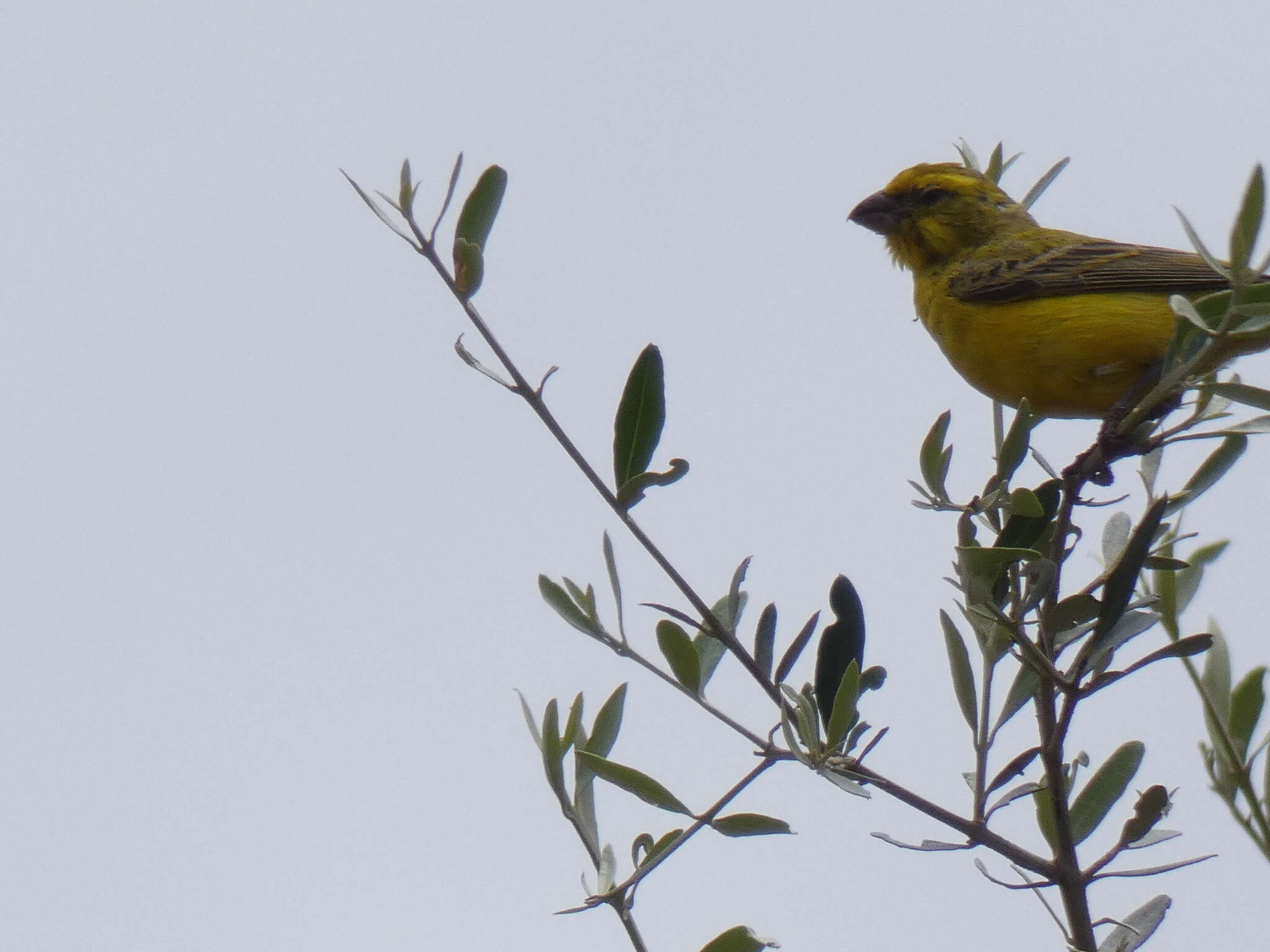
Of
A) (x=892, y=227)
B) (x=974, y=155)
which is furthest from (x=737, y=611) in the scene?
(x=892, y=227)

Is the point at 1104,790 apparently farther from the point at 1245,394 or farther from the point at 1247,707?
the point at 1245,394

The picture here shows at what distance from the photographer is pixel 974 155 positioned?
10.2 ft

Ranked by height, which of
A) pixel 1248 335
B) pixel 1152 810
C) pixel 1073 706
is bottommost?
pixel 1152 810

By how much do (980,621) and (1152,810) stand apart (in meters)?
0.35

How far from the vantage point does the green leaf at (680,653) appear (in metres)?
1.87

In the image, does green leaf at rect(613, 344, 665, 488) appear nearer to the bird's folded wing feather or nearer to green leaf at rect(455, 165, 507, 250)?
green leaf at rect(455, 165, 507, 250)

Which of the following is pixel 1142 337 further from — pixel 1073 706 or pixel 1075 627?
pixel 1073 706

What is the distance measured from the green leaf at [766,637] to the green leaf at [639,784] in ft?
0.82

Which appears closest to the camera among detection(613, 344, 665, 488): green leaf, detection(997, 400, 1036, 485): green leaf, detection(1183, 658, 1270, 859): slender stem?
detection(1183, 658, 1270, 859): slender stem

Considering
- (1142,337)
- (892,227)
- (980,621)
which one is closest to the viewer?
(980,621)

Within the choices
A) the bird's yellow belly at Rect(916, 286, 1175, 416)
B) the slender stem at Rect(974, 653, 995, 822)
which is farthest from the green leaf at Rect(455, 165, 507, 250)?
the bird's yellow belly at Rect(916, 286, 1175, 416)

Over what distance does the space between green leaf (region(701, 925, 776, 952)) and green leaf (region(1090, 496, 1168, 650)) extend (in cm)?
62

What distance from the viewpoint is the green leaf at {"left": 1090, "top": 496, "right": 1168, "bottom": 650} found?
183cm

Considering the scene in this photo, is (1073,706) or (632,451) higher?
(632,451)
